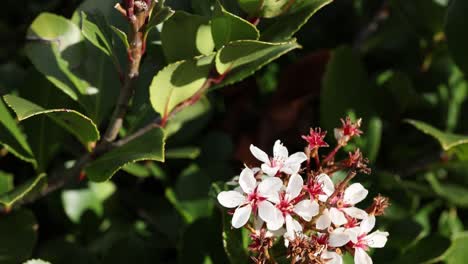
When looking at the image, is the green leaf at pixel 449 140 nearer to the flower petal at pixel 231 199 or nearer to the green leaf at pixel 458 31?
the green leaf at pixel 458 31

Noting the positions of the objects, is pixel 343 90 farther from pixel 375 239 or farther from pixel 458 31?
pixel 375 239

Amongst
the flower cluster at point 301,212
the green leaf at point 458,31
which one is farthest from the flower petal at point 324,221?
the green leaf at point 458,31

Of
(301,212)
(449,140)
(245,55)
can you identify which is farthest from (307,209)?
(449,140)

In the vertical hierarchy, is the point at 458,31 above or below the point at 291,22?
below

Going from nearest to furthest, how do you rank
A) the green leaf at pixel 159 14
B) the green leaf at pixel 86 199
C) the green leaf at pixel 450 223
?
the green leaf at pixel 159 14 → the green leaf at pixel 86 199 → the green leaf at pixel 450 223

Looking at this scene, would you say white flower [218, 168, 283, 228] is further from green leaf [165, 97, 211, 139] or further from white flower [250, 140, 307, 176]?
green leaf [165, 97, 211, 139]

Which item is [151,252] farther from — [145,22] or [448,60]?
[448,60]
